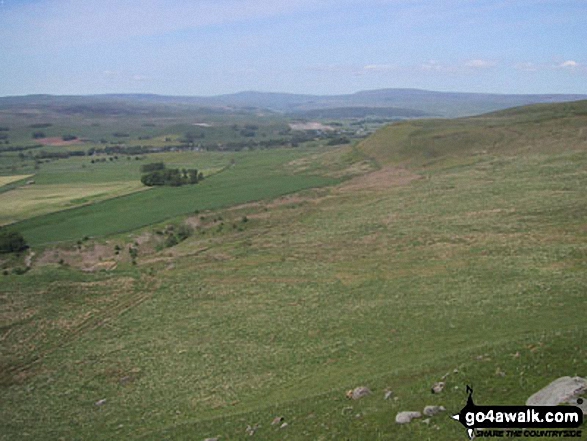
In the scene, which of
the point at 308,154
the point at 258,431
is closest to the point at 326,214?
the point at 258,431

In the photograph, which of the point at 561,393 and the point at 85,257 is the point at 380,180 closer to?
the point at 85,257

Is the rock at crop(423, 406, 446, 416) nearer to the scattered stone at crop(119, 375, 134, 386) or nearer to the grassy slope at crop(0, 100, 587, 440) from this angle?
the grassy slope at crop(0, 100, 587, 440)

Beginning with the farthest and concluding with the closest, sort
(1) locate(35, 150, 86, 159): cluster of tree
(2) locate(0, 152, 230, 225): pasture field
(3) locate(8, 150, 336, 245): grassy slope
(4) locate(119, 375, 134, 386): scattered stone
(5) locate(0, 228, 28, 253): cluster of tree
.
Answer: (1) locate(35, 150, 86, 159): cluster of tree → (2) locate(0, 152, 230, 225): pasture field → (3) locate(8, 150, 336, 245): grassy slope → (5) locate(0, 228, 28, 253): cluster of tree → (4) locate(119, 375, 134, 386): scattered stone

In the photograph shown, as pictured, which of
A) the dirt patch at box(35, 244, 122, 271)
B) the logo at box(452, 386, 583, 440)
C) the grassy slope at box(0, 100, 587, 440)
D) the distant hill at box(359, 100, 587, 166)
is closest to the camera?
the logo at box(452, 386, 583, 440)

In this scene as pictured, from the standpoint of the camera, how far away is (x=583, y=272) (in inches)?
1672

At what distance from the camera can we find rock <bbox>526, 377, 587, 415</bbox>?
17.4m

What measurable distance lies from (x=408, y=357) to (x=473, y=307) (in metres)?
9.96

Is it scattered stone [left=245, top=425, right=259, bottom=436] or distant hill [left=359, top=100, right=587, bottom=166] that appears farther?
distant hill [left=359, top=100, right=587, bottom=166]

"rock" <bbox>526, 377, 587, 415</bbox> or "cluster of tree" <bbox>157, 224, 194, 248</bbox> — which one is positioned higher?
"rock" <bbox>526, 377, 587, 415</bbox>

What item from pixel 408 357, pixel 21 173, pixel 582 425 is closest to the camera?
pixel 582 425

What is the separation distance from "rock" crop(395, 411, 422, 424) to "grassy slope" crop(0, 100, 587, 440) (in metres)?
0.45

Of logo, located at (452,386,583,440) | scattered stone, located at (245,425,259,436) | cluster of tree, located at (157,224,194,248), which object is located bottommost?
cluster of tree, located at (157,224,194,248)

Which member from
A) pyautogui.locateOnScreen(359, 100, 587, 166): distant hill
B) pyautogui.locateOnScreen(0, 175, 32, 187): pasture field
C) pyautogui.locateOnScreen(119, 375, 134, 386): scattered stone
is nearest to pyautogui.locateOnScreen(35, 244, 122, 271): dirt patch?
pyautogui.locateOnScreen(119, 375, 134, 386): scattered stone

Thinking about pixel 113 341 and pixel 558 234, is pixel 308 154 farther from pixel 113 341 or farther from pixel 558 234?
pixel 113 341
